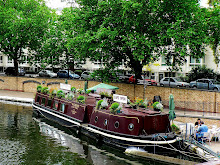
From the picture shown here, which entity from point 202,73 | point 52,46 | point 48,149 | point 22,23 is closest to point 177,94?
point 202,73

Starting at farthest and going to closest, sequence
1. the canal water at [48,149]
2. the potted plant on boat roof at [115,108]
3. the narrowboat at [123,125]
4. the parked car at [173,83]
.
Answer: the parked car at [173,83], the potted plant on boat roof at [115,108], the narrowboat at [123,125], the canal water at [48,149]

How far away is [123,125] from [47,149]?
207 inches

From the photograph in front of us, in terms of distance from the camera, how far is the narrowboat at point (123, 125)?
16562 millimetres

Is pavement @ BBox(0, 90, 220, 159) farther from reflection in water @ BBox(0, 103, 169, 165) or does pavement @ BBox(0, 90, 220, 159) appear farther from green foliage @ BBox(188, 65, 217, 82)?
green foliage @ BBox(188, 65, 217, 82)

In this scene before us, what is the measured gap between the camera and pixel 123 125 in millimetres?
17781

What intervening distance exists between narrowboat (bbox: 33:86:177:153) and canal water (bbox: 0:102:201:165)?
2.60ft

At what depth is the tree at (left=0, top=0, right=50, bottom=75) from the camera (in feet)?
129

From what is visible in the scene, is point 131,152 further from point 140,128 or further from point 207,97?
point 207,97

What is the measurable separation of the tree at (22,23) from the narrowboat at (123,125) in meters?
21.0

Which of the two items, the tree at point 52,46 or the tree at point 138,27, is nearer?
the tree at point 138,27

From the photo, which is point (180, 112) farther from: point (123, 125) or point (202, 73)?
point (202, 73)

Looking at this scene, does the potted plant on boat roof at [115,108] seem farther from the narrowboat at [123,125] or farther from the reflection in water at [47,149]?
the reflection in water at [47,149]

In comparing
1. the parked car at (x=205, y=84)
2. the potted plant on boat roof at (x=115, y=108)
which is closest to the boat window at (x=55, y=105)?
the potted plant on boat roof at (x=115, y=108)

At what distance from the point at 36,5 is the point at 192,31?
26.9 meters
